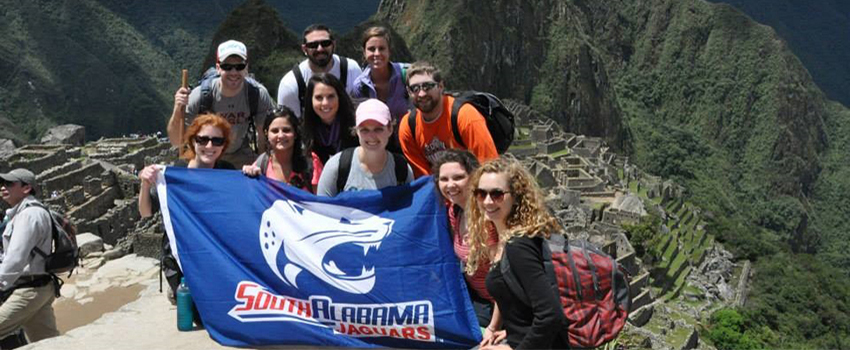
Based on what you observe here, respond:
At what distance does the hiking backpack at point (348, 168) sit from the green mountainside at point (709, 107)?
87.3 feet

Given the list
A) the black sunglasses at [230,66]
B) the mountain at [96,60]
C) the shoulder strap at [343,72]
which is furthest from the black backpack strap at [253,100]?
the mountain at [96,60]

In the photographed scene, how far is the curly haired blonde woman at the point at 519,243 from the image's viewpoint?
4512mm

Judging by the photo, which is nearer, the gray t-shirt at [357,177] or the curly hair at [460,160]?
the curly hair at [460,160]

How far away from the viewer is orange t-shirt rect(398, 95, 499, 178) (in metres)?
6.31

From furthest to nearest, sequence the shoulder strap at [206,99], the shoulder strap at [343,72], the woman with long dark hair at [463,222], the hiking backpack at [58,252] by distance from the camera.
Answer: the shoulder strap at [343,72] < the shoulder strap at [206,99] < the hiking backpack at [58,252] < the woman with long dark hair at [463,222]

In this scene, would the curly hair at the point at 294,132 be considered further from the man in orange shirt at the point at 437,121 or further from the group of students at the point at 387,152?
the man in orange shirt at the point at 437,121

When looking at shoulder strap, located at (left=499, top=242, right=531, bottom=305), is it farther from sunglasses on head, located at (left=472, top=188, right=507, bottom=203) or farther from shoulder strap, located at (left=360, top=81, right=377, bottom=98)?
shoulder strap, located at (left=360, top=81, right=377, bottom=98)

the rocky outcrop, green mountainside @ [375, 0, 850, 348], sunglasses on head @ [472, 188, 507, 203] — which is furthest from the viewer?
green mountainside @ [375, 0, 850, 348]

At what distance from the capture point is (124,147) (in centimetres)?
2736

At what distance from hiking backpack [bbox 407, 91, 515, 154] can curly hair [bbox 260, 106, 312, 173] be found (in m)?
0.90

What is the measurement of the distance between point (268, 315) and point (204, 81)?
2.50m

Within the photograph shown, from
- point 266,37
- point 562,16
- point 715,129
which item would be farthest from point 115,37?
point 715,129

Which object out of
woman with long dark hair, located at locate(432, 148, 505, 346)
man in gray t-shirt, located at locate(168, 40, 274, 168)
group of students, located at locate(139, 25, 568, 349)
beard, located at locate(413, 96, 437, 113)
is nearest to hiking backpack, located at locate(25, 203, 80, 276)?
group of students, located at locate(139, 25, 568, 349)

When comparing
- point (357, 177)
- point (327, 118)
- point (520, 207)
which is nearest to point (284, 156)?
point (327, 118)
